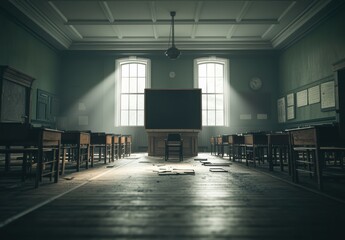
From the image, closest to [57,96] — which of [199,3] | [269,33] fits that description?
[199,3]

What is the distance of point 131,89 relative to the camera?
425 inches

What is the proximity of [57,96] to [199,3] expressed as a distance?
22.2ft

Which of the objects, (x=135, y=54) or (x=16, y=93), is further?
(x=135, y=54)

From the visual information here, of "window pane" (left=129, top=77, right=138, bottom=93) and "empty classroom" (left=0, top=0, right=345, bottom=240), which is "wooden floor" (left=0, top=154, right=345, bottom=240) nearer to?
"empty classroom" (left=0, top=0, right=345, bottom=240)

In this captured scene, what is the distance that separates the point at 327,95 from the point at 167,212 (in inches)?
284

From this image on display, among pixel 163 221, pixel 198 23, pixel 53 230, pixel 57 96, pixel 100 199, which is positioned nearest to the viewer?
pixel 53 230

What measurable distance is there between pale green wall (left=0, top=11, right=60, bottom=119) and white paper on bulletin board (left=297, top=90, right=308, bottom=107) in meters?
9.19

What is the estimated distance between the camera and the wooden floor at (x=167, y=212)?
1.49m

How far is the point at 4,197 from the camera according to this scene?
7.67 feet

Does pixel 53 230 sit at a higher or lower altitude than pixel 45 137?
lower

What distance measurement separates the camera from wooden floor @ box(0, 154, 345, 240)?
1489 mm

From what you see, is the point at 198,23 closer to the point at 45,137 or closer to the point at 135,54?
the point at 135,54

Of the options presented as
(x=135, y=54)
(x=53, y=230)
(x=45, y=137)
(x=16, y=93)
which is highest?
(x=135, y=54)

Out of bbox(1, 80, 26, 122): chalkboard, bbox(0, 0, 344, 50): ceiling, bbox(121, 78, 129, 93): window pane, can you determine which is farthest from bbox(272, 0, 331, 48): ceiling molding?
bbox(1, 80, 26, 122): chalkboard
